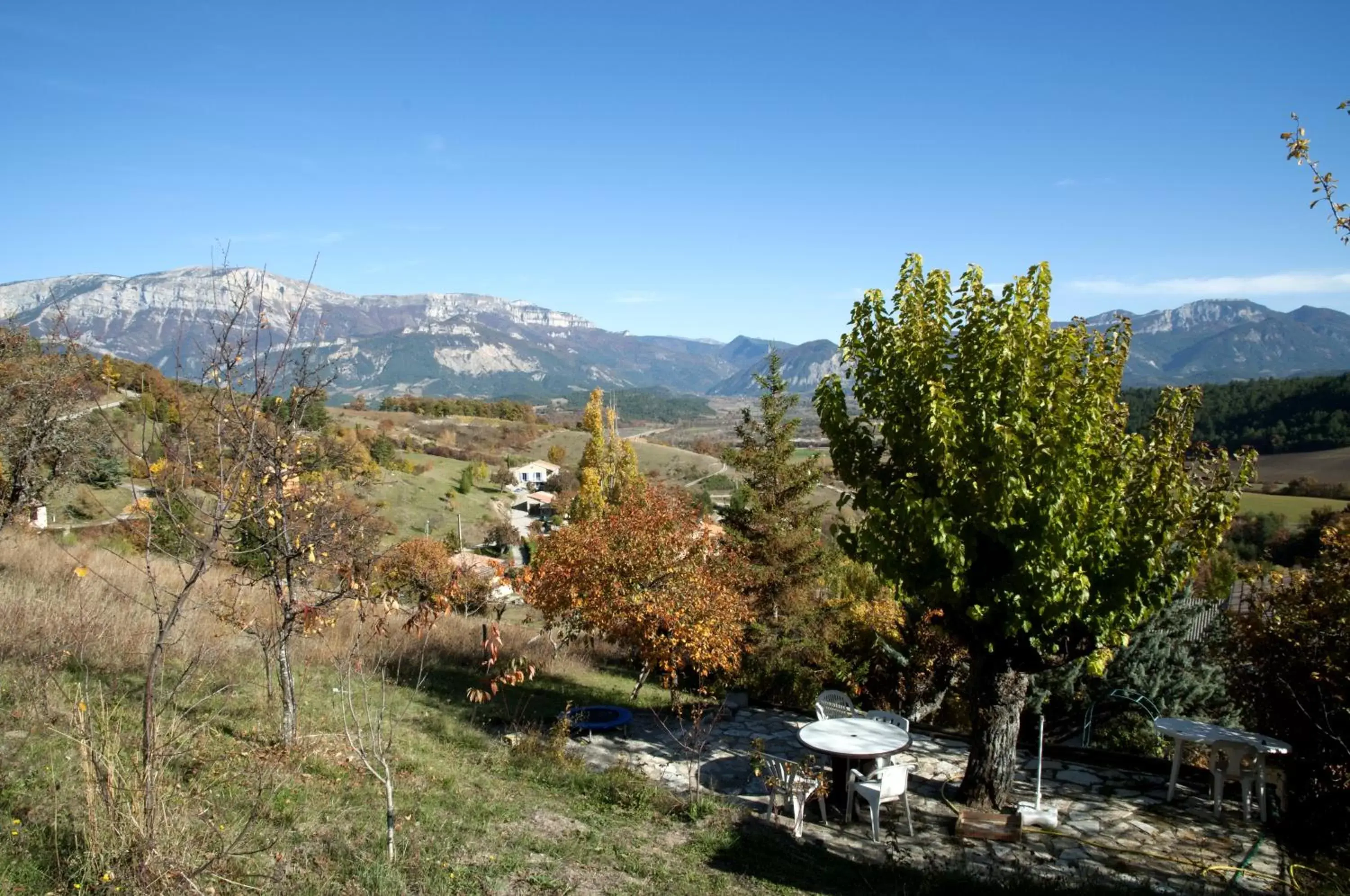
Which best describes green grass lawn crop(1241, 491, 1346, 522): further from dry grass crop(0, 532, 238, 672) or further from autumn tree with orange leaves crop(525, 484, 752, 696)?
dry grass crop(0, 532, 238, 672)

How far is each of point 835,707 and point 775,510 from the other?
7548 mm

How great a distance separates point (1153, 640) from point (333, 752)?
962 cm

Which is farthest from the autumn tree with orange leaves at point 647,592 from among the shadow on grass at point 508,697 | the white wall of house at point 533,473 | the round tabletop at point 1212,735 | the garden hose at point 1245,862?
the white wall of house at point 533,473

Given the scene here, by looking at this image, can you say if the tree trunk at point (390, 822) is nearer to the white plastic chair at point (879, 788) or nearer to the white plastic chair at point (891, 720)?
the white plastic chair at point (879, 788)

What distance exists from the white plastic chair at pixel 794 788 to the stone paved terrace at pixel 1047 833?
0.44 feet

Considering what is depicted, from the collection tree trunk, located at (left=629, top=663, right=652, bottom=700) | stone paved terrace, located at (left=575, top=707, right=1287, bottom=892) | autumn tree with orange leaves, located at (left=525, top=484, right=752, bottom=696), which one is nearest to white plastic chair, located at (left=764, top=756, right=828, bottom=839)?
stone paved terrace, located at (left=575, top=707, right=1287, bottom=892)

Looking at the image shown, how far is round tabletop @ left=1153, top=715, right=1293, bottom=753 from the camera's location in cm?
719

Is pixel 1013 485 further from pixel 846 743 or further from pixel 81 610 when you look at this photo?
pixel 81 610

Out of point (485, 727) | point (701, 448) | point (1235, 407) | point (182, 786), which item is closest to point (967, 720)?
point (485, 727)

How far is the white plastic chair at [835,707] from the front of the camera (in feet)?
29.4

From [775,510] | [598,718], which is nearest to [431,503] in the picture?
[775,510]

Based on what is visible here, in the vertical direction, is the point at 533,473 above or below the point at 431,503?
above

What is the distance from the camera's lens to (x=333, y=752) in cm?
730

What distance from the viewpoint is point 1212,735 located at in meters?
7.46
